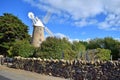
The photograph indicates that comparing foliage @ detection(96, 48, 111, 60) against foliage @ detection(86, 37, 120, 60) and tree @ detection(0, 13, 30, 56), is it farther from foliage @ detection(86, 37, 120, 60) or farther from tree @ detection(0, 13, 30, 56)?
tree @ detection(0, 13, 30, 56)

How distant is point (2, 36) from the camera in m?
64.6

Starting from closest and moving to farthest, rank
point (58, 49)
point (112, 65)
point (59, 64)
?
point (112, 65) < point (59, 64) < point (58, 49)

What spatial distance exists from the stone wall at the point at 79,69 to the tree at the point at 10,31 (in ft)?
111

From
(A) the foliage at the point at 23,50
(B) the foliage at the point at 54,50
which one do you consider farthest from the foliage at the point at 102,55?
(A) the foliage at the point at 23,50

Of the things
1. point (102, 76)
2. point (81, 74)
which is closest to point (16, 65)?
point (81, 74)

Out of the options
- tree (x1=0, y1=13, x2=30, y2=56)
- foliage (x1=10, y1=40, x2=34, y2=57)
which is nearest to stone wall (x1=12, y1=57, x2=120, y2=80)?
foliage (x1=10, y1=40, x2=34, y2=57)

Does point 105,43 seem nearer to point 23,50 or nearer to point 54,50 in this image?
point 23,50

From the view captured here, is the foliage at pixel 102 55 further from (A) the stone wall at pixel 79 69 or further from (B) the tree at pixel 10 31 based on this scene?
(B) the tree at pixel 10 31

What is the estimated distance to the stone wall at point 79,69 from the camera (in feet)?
62.5

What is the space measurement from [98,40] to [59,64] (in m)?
55.2

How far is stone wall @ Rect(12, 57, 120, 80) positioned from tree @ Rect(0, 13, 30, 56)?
33.8 m

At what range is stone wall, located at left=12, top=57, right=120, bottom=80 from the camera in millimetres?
19039

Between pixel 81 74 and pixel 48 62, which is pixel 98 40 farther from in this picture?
pixel 81 74

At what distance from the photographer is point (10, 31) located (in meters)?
64.2
